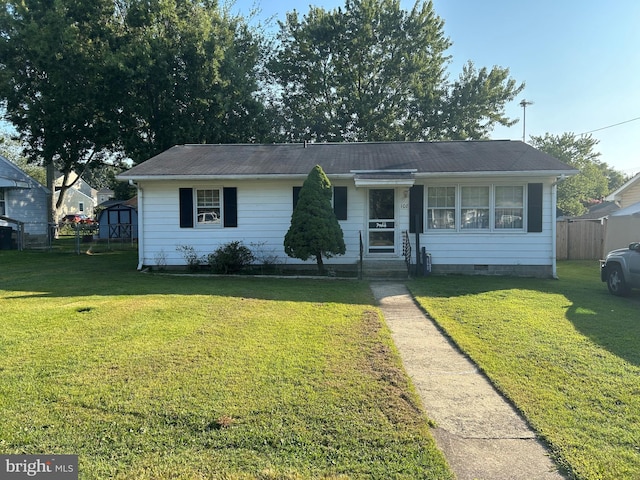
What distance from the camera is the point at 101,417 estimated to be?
3.15 meters

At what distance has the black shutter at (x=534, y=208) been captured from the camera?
1162 centimetres

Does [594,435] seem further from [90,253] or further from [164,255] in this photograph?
[90,253]

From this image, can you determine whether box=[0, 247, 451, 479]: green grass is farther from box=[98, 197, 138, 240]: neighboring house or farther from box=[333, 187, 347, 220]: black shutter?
box=[98, 197, 138, 240]: neighboring house

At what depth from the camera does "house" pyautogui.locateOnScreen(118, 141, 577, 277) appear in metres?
11.7

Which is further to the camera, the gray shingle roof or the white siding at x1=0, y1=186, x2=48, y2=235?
the white siding at x1=0, y1=186, x2=48, y2=235

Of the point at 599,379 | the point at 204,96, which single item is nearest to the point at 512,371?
the point at 599,379

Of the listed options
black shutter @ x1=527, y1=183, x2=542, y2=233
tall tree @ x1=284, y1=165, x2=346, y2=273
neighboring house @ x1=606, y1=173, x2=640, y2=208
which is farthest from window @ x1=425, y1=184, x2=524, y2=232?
neighboring house @ x1=606, y1=173, x2=640, y2=208

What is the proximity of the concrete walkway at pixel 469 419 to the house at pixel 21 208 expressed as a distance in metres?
21.1

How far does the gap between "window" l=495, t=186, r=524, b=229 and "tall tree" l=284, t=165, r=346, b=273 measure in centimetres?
486

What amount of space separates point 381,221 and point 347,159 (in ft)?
8.69

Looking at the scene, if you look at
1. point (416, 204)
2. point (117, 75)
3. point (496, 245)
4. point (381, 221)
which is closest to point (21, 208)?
point (117, 75)

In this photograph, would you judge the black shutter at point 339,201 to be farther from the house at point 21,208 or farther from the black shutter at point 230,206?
the house at point 21,208

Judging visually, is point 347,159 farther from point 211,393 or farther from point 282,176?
point 211,393

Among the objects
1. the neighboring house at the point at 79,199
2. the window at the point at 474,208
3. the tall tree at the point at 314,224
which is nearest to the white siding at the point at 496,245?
the window at the point at 474,208
